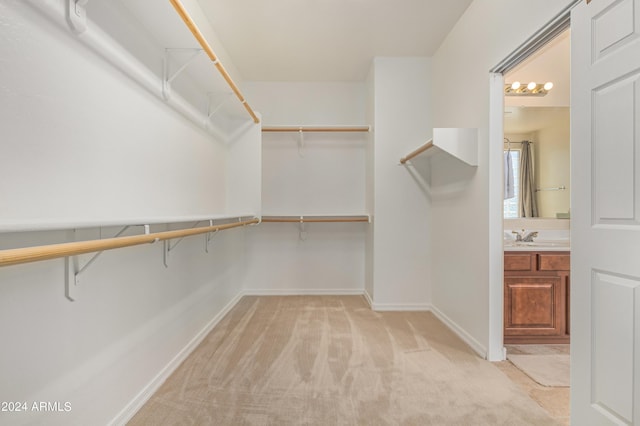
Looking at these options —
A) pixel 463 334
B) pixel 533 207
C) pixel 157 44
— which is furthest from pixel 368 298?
pixel 157 44

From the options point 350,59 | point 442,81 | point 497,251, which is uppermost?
point 350,59

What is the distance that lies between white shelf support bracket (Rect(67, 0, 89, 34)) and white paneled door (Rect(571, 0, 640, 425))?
208 cm

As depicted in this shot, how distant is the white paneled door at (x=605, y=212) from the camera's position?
139 centimetres

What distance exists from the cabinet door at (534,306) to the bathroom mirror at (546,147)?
0.87 m

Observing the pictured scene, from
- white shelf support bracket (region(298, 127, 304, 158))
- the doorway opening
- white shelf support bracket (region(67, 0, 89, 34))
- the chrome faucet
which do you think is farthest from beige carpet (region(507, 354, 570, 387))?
white shelf support bracket (region(298, 127, 304, 158))

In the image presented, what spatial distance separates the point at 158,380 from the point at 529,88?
3.83m

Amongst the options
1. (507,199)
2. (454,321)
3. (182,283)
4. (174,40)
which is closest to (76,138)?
(174,40)

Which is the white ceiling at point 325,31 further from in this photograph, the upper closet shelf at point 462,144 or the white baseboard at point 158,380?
the white baseboard at point 158,380

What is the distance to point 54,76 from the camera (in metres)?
1.28

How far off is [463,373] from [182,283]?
6.48ft

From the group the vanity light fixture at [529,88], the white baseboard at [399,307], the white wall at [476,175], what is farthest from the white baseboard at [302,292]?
the vanity light fixture at [529,88]

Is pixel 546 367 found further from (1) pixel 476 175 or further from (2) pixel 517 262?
(1) pixel 476 175

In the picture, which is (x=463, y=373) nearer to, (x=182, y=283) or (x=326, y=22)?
(x=182, y=283)

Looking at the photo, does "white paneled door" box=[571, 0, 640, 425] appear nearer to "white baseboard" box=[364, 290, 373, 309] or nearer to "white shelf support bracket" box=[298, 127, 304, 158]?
"white baseboard" box=[364, 290, 373, 309]
